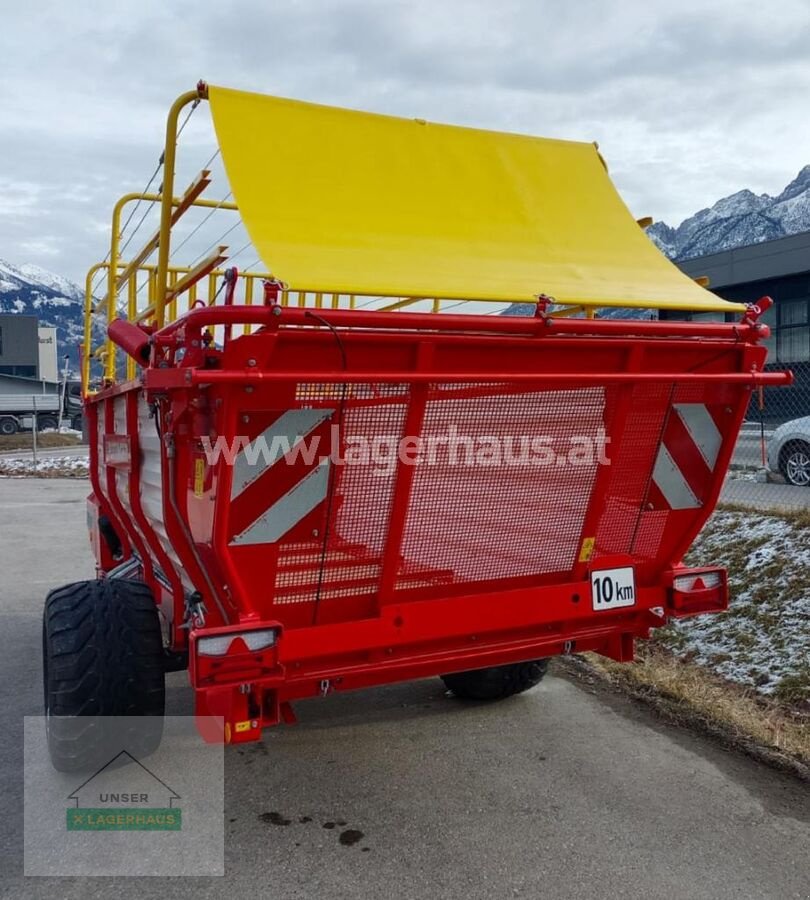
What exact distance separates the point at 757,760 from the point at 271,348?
304 cm

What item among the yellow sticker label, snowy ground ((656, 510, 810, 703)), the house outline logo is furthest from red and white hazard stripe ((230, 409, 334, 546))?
snowy ground ((656, 510, 810, 703))

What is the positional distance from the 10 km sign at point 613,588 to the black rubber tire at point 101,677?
6.20 ft

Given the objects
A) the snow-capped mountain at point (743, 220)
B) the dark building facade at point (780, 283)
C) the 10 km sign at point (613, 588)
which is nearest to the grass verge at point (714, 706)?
the 10 km sign at point (613, 588)

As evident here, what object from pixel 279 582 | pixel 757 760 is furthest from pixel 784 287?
pixel 279 582

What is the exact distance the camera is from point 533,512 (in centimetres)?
338

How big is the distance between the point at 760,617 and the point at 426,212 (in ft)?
13.0

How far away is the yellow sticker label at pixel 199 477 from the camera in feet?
9.65

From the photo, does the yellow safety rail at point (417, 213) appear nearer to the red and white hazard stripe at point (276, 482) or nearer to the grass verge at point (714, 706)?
the red and white hazard stripe at point (276, 482)

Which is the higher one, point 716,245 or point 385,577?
point 716,245

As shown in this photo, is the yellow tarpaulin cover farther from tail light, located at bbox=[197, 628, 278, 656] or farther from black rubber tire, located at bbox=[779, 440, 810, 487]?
black rubber tire, located at bbox=[779, 440, 810, 487]

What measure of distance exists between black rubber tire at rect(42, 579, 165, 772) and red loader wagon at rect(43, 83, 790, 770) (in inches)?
0.4

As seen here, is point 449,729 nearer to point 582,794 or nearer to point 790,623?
point 582,794

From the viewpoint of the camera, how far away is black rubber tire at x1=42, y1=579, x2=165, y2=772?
3422mm

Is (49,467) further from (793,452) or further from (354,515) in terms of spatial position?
(354,515)
